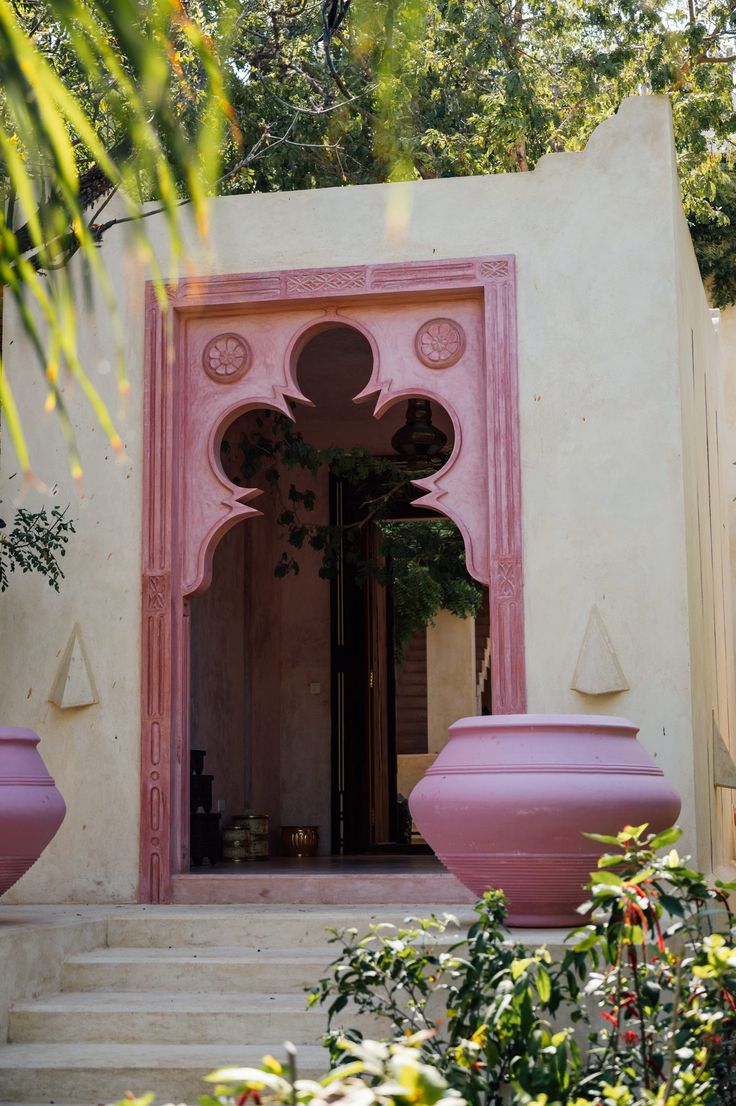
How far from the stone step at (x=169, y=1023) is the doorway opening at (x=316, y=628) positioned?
4428 millimetres

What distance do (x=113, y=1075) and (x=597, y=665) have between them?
3.11 meters

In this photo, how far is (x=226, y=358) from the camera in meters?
7.40

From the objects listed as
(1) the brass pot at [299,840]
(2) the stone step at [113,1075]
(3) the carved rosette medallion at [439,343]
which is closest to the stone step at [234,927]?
(2) the stone step at [113,1075]

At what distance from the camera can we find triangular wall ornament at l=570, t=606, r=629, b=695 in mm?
6609

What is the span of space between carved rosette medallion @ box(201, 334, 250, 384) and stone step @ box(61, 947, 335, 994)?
10.3 feet

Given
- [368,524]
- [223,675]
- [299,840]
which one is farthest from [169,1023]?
[368,524]

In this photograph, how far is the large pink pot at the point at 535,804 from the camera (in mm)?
→ 4633

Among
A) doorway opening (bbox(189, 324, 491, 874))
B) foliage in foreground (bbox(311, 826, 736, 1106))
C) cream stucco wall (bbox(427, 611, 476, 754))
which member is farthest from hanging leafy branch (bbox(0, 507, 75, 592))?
cream stucco wall (bbox(427, 611, 476, 754))

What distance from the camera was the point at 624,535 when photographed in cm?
678

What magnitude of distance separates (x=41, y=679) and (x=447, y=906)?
7.30 ft

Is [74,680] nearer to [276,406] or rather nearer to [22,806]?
[276,406]

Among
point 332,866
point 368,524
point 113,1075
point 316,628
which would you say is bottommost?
point 113,1075

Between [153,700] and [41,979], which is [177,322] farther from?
[41,979]

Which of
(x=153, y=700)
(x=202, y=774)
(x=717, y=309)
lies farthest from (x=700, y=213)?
(x=153, y=700)
